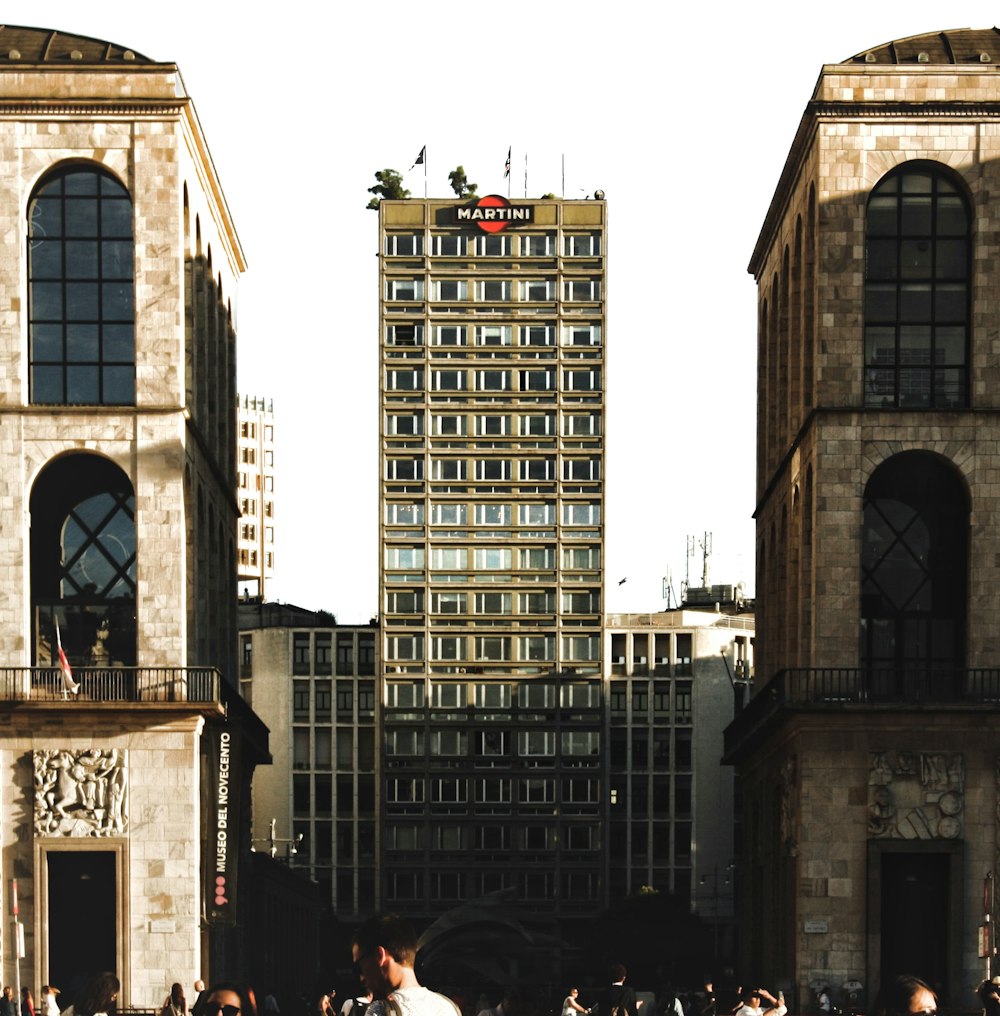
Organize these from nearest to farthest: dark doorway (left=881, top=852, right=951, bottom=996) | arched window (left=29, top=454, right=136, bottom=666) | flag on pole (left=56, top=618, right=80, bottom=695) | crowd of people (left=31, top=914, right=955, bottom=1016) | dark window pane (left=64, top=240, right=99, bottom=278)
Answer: crowd of people (left=31, top=914, right=955, bottom=1016)
flag on pole (left=56, top=618, right=80, bottom=695)
dark doorway (left=881, top=852, right=951, bottom=996)
dark window pane (left=64, top=240, right=99, bottom=278)
arched window (left=29, top=454, right=136, bottom=666)

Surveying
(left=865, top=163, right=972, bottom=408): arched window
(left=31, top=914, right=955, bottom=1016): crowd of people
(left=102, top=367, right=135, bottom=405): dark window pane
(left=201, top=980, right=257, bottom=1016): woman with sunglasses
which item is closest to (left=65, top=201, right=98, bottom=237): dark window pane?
(left=102, top=367, right=135, bottom=405): dark window pane

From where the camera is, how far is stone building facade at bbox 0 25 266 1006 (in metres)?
62.8

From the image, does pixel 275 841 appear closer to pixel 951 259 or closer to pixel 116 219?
pixel 116 219

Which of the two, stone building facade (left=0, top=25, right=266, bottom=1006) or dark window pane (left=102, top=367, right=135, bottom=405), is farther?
dark window pane (left=102, top=367, right=135, bottom=405)

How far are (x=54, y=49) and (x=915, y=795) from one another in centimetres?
2978

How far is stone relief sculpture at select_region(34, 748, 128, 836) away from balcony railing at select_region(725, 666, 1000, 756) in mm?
17011

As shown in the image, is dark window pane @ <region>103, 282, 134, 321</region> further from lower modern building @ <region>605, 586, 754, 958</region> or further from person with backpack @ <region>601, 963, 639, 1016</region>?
lower modern building @ <region>605, 586, 754, 958</region>

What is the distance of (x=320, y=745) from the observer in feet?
527

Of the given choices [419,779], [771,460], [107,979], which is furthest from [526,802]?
[107,979]

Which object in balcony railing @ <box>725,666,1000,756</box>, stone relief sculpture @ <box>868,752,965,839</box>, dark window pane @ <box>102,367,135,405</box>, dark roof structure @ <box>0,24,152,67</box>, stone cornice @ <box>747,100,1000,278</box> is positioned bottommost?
stone relief sculpture @ <box>868,752,965,839</box>

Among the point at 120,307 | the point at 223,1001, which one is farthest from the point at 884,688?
the point at 223,1001

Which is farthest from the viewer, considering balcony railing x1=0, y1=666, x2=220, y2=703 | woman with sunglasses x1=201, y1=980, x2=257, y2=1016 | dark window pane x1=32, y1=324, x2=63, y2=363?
dark window pane x1=32, y1=324, x2=63, y2=363

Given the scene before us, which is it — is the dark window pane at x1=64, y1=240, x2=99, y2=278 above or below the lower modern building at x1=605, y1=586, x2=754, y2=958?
above

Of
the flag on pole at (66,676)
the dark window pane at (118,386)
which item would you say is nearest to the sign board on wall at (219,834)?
the flag on pole at (66,676)
